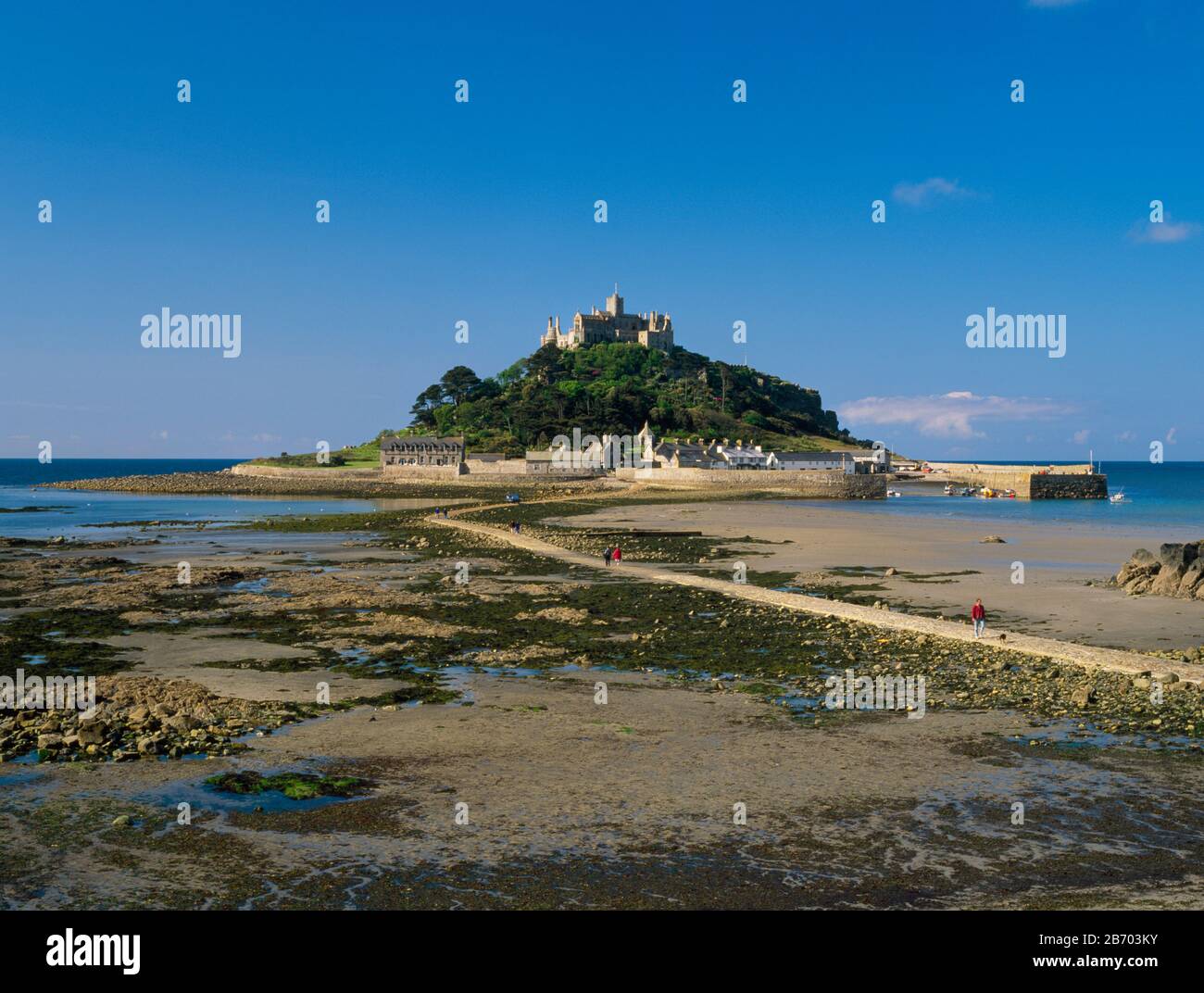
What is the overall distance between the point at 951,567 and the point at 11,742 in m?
37.4

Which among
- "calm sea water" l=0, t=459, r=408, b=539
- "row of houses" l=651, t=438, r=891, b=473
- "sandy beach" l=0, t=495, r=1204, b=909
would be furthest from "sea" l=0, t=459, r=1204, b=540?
"sandy beach" l=0, t=495, r=1204, b=909

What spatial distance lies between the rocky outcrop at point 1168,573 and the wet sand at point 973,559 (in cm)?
92

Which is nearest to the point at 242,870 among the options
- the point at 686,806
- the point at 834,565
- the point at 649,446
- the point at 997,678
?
the point at 686,806

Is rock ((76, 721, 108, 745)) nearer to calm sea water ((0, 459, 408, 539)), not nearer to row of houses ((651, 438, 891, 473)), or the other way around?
calm sea water ((0, 459, 408, 539))

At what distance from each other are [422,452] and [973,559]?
379 ft

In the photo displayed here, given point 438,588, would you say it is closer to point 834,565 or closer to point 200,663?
point 200,663

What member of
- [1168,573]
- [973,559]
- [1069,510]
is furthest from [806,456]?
[1168,573]

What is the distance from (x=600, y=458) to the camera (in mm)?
151750

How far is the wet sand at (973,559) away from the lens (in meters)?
29.3

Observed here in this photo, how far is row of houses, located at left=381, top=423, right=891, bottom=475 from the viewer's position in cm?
14350

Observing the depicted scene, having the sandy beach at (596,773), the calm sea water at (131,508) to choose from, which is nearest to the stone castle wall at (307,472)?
the calm sea water at (131,508)

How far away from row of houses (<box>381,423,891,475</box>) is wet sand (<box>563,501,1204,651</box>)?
2099 inches

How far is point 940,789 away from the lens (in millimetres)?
14945
